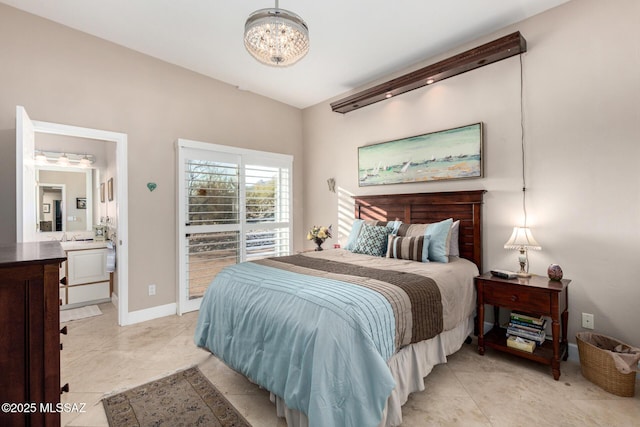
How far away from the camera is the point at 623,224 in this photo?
2322 mm

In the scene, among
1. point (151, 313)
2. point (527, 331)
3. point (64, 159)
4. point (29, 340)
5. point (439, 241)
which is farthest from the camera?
point (64, 159)

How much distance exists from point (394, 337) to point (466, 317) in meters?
1.18

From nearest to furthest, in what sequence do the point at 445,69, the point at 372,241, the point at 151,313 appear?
the point at 445,69 → the point at 372,241 → the point at 151,313

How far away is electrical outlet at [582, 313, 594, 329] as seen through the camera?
2.47 m

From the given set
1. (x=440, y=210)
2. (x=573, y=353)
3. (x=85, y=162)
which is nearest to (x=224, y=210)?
(x=85, y=162)

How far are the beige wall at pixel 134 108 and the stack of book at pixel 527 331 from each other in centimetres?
370

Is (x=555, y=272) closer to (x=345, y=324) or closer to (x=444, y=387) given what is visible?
(x=444, y=387)

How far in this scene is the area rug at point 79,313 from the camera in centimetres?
364

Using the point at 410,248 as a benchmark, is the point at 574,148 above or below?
above

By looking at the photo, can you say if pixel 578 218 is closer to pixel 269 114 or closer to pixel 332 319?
pixel 332 319

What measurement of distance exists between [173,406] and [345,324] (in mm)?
1395

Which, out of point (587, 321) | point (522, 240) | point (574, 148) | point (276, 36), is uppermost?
point (276, 36)

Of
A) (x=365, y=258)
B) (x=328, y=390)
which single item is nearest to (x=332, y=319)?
(x=328, y=390)

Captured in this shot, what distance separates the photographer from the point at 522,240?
8.46ft
